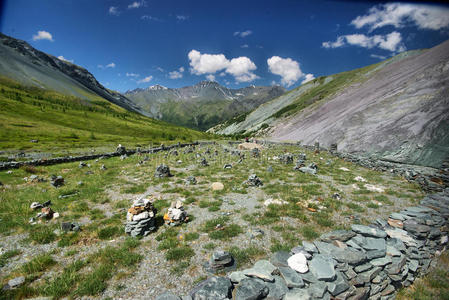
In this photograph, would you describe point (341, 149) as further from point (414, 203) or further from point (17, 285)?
point (17, 285)

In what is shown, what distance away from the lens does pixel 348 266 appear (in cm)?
607

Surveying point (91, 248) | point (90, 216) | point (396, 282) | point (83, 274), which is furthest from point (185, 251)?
point (396, 282)

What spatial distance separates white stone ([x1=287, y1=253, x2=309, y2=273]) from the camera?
231 inches

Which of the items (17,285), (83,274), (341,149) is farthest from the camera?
(341,149)

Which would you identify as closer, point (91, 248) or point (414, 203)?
point (91, 248)

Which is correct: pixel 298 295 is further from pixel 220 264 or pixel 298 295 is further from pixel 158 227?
pixel 158 227

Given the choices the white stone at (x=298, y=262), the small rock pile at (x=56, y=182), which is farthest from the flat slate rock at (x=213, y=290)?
the small rock pile at (x=56, y=182)

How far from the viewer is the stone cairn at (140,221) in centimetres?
884

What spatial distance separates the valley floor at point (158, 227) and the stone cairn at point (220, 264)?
285 millimetres

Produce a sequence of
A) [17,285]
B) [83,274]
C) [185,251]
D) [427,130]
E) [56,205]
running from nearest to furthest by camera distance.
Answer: [17,285]
[83,274]
[185,251]
[56,205]
[427,130]

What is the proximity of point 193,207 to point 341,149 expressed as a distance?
3124cm

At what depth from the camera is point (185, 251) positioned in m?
7.56

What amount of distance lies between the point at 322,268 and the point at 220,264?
3583 millimetres

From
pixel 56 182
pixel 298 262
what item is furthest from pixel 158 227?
pixel 56 182
